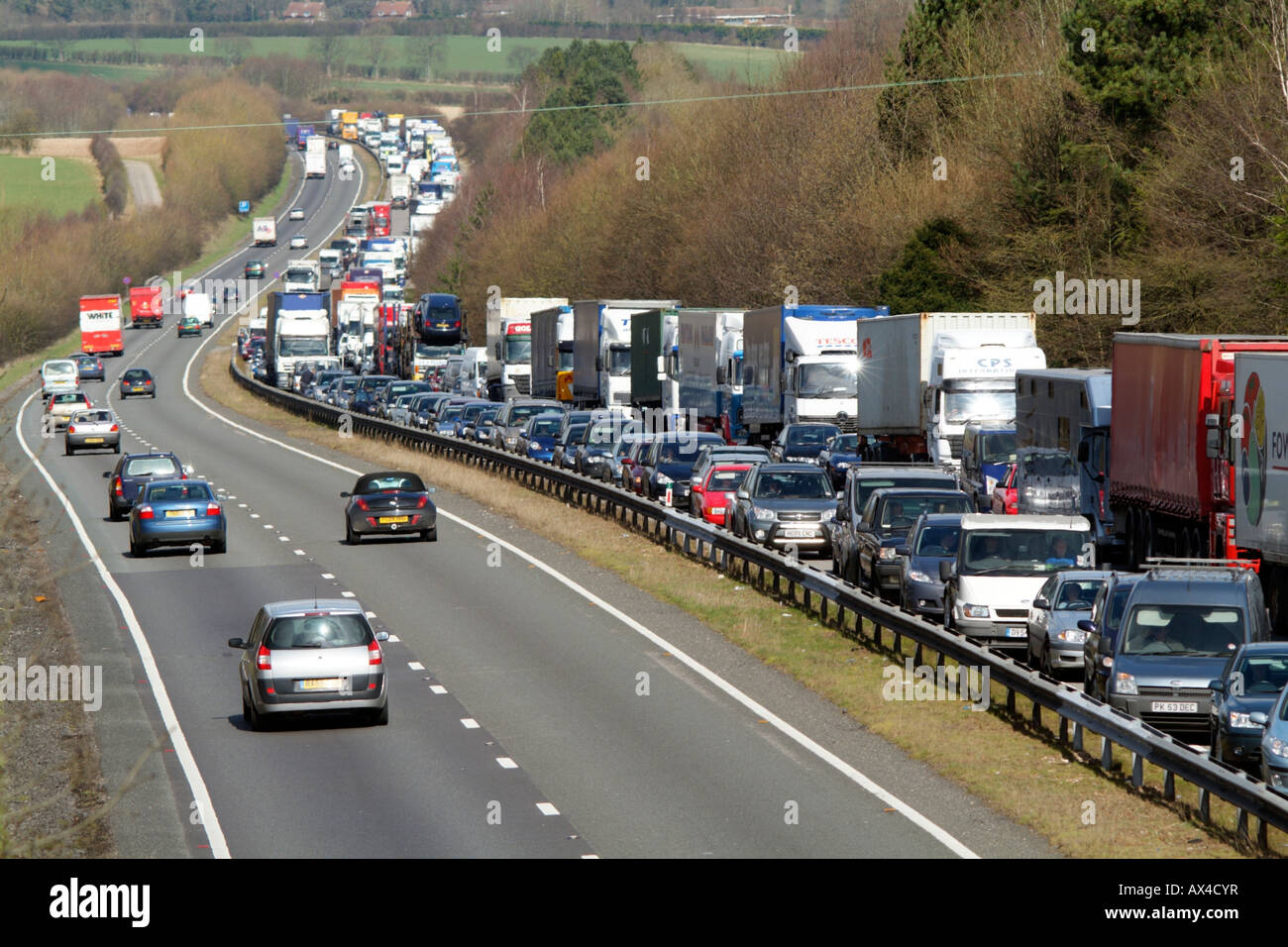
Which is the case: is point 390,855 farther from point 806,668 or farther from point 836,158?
point 836,158

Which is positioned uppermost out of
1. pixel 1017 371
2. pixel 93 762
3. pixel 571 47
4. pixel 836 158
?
pixel 571 47

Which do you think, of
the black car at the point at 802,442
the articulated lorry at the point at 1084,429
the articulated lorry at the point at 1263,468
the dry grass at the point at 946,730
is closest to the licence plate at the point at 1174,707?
the dry grass at the point at 946,730

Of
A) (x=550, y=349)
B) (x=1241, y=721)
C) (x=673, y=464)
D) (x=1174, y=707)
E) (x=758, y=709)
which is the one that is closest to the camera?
(x=1241, y=721)

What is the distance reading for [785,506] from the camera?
3275cm

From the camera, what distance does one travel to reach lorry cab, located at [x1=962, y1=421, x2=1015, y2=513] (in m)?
36.3

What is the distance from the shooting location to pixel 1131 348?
30.8 metres

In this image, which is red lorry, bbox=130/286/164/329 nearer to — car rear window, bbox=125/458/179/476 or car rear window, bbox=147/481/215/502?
car rear window, bbox=125/458/179/476

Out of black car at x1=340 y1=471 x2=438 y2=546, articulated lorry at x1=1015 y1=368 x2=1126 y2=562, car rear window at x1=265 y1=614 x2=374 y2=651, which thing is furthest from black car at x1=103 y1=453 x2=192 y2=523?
car rear window at x1=265 y1=614 x2=374 y2=651

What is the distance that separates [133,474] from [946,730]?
27017 mm

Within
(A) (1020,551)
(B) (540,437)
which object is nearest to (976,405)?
(B) (540,437)

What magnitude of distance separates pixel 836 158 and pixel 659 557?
4147cm

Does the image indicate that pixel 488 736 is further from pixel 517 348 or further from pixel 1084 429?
pixel 517 348

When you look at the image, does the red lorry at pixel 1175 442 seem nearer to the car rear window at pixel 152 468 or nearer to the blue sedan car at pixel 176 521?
the blue sedan car at pixel 176 521
